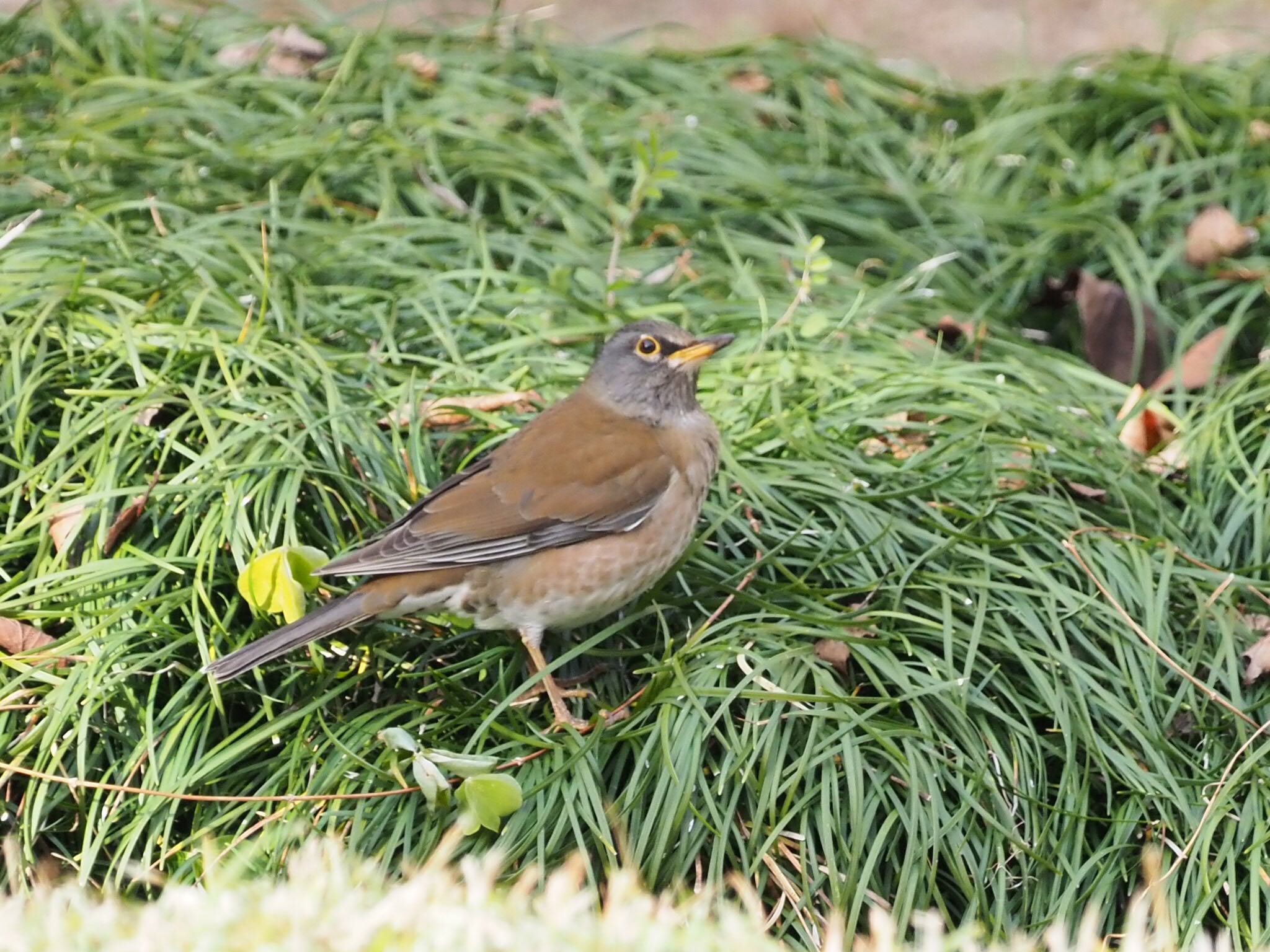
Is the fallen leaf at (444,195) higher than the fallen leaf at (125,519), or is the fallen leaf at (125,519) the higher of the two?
the fallen leaf at (444,195)

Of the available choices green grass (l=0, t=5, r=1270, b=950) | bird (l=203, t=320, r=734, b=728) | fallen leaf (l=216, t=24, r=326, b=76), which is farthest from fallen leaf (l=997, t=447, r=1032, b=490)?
fallen leaf (l=216, t=24, r=326, b=76)

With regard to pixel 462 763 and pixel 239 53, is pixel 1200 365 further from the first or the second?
pixel 239 53

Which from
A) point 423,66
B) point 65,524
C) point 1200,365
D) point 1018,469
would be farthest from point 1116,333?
point 65,524

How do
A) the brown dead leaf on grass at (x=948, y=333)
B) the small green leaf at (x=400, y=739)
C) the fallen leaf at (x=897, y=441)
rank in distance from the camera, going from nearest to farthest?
the small green leaf at (x=400, y=739) → the fallen leaf at (x=897, y=441) → the brown dead leaf on grass at (x=948, y=333)

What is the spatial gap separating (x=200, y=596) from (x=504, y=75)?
3681mm

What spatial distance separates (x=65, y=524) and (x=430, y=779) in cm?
138

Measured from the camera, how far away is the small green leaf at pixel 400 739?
353 cm

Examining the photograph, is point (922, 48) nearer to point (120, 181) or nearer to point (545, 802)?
point (120, 181)

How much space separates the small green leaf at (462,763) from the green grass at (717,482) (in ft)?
0.56

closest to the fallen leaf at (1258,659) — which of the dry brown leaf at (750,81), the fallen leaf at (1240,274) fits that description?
the fallen leaf at (1240,274)

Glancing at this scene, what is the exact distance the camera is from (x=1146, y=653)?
4.00 meters

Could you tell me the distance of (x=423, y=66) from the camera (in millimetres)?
6766

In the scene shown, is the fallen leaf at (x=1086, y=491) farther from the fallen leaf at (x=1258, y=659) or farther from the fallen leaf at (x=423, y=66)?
the fallen leaf at (x=423, y=66)

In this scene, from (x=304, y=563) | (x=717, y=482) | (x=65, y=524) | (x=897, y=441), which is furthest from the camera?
(x=897, y=441)
